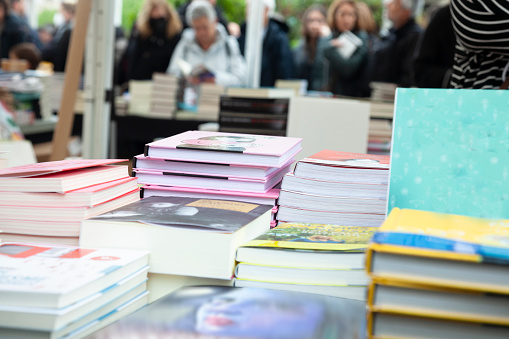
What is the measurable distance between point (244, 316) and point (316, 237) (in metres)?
0.25

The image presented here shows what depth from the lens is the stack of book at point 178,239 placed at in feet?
2.67

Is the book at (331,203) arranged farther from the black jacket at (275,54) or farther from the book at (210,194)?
the black jacket at (275,54)

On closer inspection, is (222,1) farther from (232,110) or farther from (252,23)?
(232,110)

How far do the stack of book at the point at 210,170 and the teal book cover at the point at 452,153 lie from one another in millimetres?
224

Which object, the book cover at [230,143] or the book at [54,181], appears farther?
the book cover at [230,143]

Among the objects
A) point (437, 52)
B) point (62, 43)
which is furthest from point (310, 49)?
point (437, 52)

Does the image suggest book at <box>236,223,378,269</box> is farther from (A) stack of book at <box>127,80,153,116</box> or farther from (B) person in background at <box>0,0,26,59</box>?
(B) person in background at <box>0,0,26,59</box>

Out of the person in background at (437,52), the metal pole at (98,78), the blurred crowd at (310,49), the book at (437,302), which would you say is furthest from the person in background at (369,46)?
the book at (437,302)

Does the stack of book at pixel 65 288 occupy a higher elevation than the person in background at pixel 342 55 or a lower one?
lower

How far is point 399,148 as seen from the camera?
935 mm

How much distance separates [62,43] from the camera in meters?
5.89

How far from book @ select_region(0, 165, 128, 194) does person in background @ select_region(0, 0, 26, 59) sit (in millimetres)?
6218

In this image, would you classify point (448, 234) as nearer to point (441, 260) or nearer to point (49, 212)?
point (441, 260)

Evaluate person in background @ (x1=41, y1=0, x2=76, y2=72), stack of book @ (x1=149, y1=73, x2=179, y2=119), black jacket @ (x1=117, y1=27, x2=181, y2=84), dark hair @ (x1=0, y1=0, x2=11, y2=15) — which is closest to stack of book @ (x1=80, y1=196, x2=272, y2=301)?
stack of book @ (x1=149, y1=73, x2=179, y2=119)
